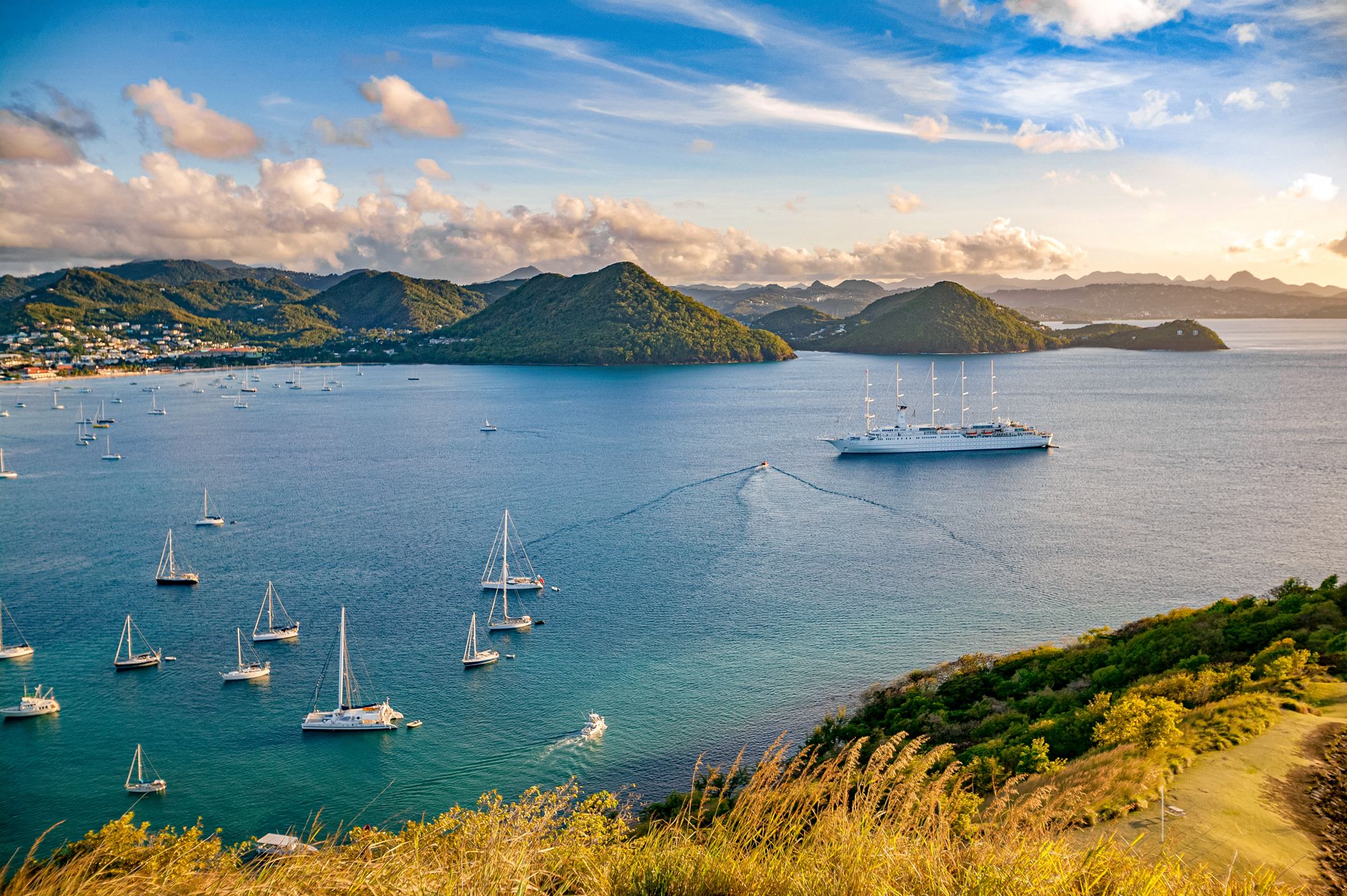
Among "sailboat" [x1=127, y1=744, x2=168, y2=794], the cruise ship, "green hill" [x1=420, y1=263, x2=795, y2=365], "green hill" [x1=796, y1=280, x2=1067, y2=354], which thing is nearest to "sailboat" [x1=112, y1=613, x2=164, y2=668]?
"sailboat" [x1=127, y1=744, x2=168, y2=794]

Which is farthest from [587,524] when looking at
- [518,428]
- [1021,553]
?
[518,428]

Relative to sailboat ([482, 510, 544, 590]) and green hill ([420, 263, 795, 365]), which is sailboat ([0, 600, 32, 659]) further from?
green hill ([420, 263, 795, 365])

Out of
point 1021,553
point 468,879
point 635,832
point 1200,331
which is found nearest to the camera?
point 468,879

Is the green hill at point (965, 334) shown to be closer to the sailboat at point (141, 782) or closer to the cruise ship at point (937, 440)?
the cruise ship at point (937, 440)

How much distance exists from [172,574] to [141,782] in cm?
1769

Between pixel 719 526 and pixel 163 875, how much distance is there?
43.1 m

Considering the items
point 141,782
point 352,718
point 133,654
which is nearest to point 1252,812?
point 352,718

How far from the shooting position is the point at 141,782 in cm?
2178

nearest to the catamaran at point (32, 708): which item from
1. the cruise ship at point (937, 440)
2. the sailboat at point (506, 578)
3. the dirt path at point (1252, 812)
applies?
the sailboat at point (506, 578)

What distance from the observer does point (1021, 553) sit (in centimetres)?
4112

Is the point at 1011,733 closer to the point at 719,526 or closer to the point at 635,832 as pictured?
the point at 635,832

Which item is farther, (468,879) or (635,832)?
(635,832)

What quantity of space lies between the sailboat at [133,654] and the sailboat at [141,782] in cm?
642

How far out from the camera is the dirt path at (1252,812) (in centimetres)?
803
